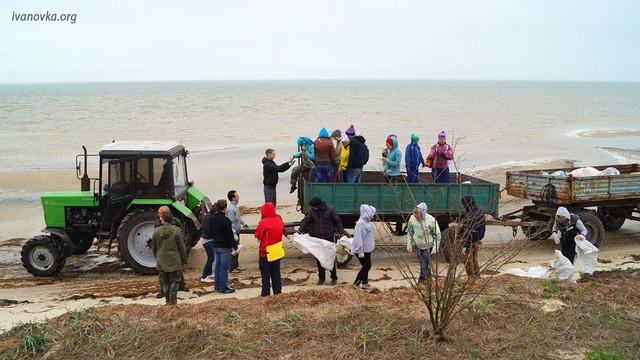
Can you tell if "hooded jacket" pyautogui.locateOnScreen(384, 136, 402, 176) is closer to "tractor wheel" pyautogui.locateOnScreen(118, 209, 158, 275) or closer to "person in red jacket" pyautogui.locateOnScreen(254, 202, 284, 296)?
"person in red jacket" pyautogui.locateOnScreen(254, 202, 284, 296)

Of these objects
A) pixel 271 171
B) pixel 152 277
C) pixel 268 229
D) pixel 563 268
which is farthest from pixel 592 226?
pixel 152 277

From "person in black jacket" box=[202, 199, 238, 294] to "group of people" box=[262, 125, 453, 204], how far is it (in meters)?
2.14

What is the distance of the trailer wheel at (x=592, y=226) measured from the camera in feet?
35.9

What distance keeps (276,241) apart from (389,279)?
2301 mm

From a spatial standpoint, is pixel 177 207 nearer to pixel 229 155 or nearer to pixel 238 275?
pixel 238 275

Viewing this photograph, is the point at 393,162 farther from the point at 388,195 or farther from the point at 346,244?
the point at 346,244

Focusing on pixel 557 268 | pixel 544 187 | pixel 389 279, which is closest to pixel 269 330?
pixel 389 279

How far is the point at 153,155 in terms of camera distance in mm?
9570

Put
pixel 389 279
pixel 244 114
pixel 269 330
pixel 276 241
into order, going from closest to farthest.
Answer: pixel 269 330 < pixel 276 241 < pixel 389 279 < pixel 244 114

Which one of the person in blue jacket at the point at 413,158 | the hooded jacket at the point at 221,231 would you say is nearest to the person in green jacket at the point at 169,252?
the hooded jacket at the point at 221,231

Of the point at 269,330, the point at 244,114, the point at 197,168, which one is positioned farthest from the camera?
the point at 244,114

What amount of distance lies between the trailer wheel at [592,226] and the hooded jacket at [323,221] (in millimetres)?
4866

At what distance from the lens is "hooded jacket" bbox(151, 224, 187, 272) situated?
24.8 ft

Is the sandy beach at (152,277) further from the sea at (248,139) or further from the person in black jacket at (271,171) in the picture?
the sea at (248,139)
